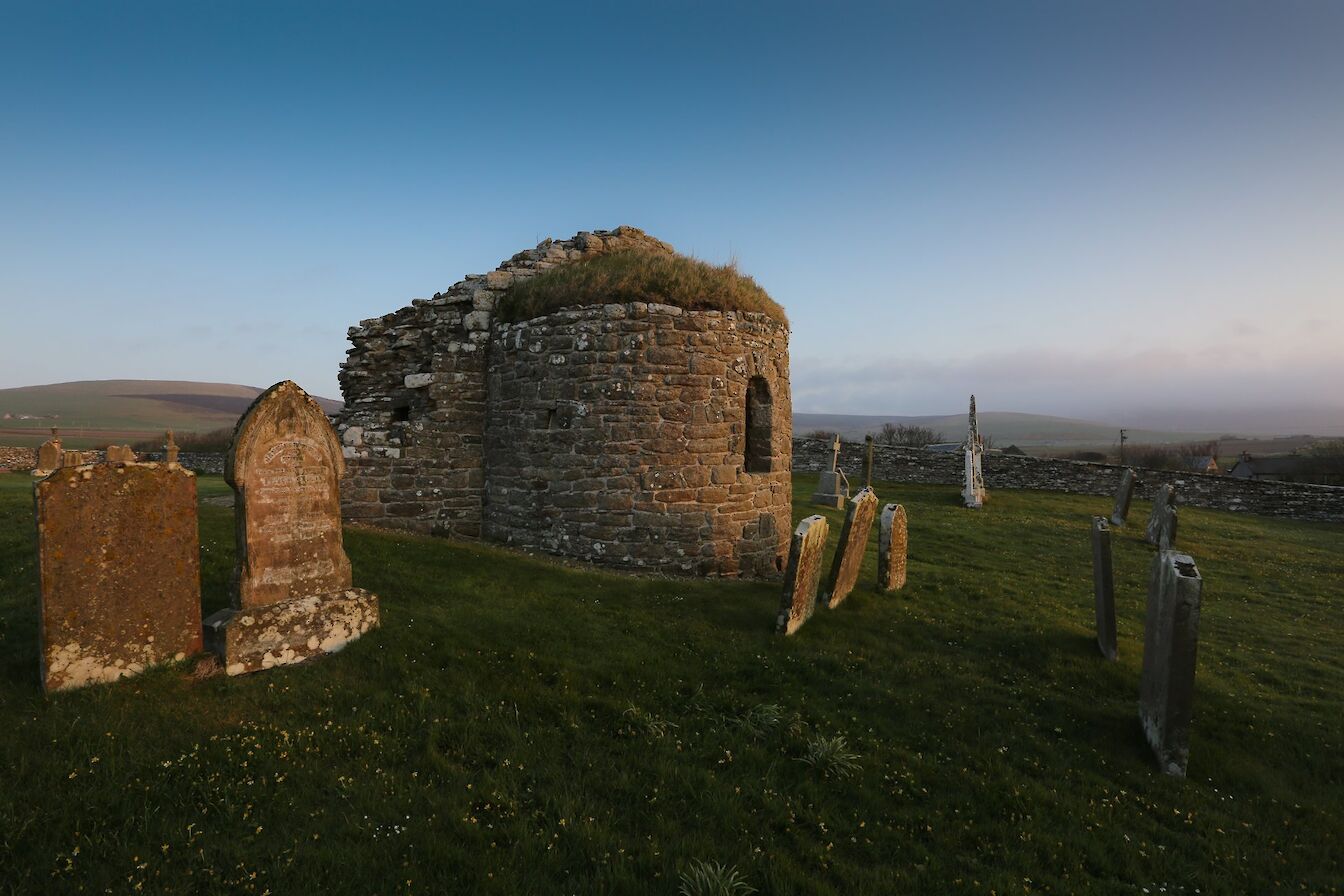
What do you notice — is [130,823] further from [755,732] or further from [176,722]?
[755,732]

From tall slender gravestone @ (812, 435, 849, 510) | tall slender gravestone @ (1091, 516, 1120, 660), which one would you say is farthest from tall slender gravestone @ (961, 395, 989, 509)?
tall slender gravestone @ (1091, 516, 1120, 660)

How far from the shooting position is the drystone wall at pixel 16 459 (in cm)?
2838

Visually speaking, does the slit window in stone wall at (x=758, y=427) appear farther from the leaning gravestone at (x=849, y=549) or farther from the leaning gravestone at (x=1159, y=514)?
the leaning gravestone at (x=1159, y=514)

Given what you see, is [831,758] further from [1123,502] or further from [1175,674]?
[1123,502]

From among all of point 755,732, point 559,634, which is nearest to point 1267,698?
point 755,732

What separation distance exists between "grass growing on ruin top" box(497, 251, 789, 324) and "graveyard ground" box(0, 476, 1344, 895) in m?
4.89

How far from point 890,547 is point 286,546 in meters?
7.96

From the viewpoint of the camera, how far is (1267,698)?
679 cm

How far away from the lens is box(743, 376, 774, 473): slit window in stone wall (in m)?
11.2

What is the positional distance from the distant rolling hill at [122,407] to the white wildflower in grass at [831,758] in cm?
7775

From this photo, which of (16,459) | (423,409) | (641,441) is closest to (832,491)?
(641,441)

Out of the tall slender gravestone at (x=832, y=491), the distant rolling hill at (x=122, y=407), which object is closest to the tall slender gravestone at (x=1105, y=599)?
the tall slender gravestone at (x=832, y=491)

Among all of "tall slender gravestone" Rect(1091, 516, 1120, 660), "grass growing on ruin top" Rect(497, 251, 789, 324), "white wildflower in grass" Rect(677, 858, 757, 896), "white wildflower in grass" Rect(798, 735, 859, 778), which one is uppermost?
"grass growing on ruin top" Rect(497, 251, 789, 324)

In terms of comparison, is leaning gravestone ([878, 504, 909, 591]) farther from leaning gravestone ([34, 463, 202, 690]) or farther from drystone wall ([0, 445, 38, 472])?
drystone wall ([0, 445, 38, 472])
